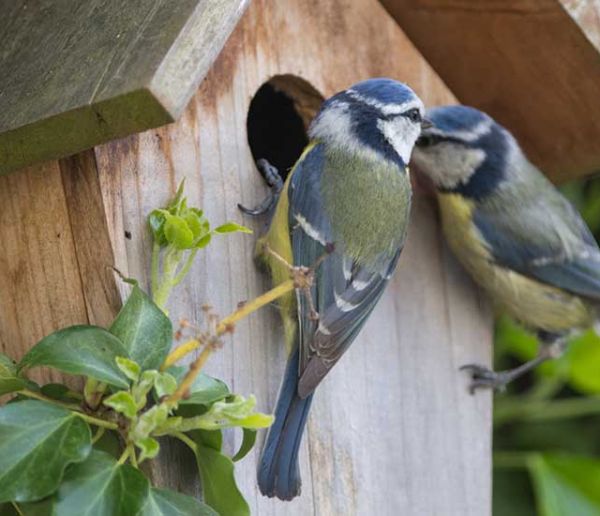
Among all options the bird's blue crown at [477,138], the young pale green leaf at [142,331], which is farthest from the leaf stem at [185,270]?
the bird's blue crown at [477,138]

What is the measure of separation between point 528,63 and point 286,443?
0.90 m

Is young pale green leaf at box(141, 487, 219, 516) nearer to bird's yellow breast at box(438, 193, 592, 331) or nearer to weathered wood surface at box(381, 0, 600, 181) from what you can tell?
bird's yellow breast at box(438, 193, 592, 331)

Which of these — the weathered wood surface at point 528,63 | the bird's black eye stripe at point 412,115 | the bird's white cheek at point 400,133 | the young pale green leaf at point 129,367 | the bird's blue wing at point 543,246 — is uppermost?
the weathered wood surface at point 528,63

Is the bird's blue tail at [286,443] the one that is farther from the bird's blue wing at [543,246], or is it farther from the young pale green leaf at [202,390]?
the bird's blue wing at [543,246]

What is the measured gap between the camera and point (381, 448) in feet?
6.84

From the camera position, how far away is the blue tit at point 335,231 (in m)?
1.77

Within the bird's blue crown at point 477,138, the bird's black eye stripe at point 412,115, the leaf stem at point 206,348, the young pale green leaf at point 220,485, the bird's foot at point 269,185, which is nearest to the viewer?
the leaf stem at point 206,348

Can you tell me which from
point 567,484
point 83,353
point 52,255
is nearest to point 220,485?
point 83,353

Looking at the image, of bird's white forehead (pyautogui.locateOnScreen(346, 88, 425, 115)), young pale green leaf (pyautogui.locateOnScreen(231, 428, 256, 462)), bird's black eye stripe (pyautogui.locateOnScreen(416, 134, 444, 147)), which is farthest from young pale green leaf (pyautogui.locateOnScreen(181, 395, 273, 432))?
bird's black eye stripe (pyautogui.locateOnScreen(416, 134, 444, 147))

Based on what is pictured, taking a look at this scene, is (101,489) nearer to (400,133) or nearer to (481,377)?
(400,133)

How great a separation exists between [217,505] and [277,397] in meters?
0.29

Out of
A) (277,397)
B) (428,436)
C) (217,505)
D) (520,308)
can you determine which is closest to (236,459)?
(217,505)

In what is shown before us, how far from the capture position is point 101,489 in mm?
1420

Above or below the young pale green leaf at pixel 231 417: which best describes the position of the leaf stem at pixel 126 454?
below
